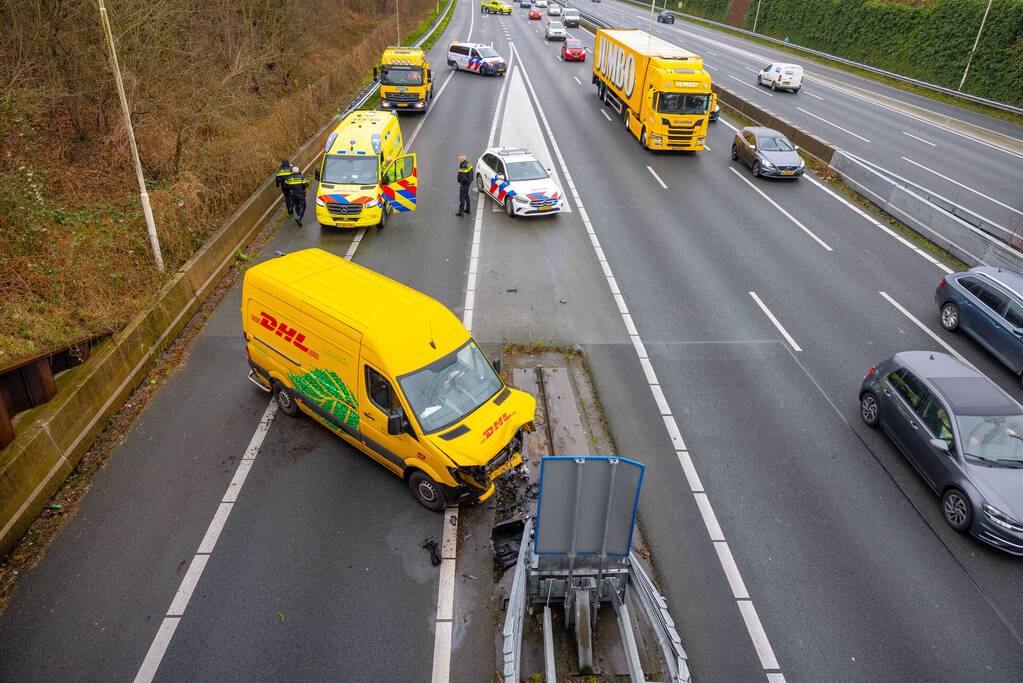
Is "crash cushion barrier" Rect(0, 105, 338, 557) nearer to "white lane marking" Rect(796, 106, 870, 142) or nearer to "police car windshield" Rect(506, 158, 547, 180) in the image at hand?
"police car windshield" Rect(506, 158, 547, 180)

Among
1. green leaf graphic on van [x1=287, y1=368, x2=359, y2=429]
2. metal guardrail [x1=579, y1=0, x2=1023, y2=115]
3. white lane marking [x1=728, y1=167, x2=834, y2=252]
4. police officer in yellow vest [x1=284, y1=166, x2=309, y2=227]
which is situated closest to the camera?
green leaf graphic on van [x1=287, y1=368, x2=359, y2=429]

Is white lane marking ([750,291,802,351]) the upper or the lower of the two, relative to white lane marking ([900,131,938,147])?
lower

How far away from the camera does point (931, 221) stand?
60.2 feet

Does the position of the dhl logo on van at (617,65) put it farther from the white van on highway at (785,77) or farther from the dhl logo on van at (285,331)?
the dhl logo on van at (285,331)

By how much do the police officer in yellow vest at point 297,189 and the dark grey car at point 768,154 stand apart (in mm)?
15774

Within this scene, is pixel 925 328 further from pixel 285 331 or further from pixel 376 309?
pixel 285 331

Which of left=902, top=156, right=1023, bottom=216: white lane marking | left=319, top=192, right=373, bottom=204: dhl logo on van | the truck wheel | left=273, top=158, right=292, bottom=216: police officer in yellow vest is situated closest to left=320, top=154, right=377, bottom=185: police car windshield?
left=319, top=192, right=373, bottom=204: dhl logo on van

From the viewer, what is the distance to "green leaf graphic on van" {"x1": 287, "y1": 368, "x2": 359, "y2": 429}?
922cm

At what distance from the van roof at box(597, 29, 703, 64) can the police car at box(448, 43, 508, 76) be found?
9.45m

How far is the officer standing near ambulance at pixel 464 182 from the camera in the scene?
59.8ft

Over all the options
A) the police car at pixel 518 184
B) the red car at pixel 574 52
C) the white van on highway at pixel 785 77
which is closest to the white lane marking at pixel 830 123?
the white van on highway at pixel 785 77

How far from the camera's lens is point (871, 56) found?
47969 millimetres

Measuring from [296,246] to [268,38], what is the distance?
1817 cm

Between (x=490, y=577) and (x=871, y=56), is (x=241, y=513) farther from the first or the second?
(x=871, y=56)
